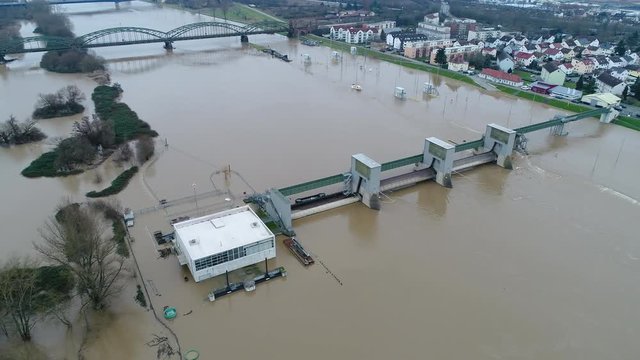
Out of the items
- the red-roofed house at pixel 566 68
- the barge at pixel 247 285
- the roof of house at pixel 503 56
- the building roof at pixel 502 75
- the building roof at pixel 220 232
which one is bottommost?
the barge at pixel 247 285

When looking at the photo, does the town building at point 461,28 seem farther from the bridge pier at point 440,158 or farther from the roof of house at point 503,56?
the bridge pier at point 440,158

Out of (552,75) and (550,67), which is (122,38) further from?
(552,75)

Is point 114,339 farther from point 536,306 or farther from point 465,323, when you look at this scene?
point 536,306

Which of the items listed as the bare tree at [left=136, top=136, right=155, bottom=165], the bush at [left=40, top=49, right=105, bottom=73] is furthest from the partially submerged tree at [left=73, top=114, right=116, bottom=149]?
the bush at [left=40, top=49, right=105, bottom=73]

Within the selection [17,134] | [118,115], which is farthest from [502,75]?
[17,134]

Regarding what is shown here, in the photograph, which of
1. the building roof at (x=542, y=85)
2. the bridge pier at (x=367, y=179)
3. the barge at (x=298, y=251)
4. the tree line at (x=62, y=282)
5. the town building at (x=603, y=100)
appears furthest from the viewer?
the building roof at (x=542, y=85)

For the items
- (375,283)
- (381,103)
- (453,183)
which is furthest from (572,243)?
(381,103)

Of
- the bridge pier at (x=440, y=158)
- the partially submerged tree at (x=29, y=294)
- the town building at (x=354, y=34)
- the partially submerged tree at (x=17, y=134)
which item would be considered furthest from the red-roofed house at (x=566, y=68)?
the partially submerged tree at (x=29, y=294)
